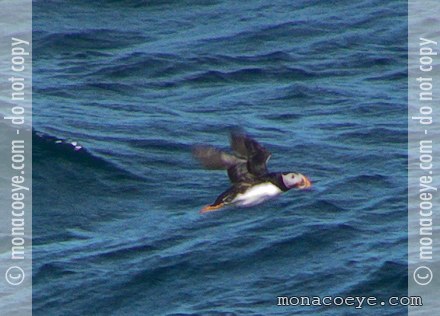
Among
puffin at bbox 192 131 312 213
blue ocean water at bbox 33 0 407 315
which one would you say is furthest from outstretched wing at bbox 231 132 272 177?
blue ocean water at bbox 33 0 407 315

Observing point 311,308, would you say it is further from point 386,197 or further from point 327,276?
point 386,197

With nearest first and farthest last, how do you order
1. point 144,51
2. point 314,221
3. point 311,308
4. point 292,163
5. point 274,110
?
1. point 311,308
2. point 314,221
3. point 292,163
4. point 274,110
5. point 144,51

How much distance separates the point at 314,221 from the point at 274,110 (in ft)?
12.3

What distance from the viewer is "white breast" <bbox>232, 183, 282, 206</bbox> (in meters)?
16.9

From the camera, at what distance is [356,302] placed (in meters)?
18.1

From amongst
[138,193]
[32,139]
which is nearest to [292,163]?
[138,193]

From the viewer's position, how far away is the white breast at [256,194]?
16.9 m

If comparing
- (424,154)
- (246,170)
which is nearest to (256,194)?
(246,170)

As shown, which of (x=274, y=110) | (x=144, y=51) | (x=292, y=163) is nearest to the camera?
(x=292, y=163)

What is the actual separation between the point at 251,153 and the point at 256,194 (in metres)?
0.41

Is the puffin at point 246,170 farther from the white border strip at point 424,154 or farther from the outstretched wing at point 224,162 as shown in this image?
the white border strip at point 424,154

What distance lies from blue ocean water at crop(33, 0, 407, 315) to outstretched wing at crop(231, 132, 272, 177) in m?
1.75

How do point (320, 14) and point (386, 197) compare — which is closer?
point (386, 197)

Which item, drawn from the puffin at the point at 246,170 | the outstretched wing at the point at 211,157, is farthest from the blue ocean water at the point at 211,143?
the outstretched wing at the point at 211,157
